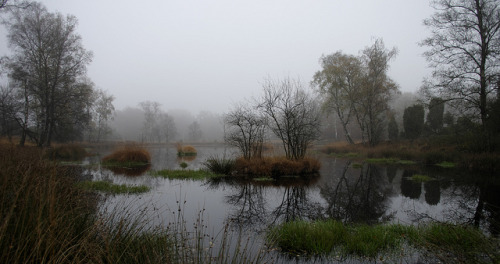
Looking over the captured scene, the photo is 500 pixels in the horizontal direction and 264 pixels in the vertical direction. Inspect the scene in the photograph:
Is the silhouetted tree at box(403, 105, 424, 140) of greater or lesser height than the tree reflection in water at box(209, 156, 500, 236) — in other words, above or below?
above

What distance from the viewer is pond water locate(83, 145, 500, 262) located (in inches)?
242

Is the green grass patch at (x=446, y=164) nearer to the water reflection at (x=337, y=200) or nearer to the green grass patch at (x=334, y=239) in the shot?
the water reflection at (x=337, y=200)

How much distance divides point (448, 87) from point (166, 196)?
786 inches

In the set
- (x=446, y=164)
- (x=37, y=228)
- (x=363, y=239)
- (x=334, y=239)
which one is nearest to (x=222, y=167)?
(x=334, y=239)

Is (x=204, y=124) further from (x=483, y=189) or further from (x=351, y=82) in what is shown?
(x=483, y=189)

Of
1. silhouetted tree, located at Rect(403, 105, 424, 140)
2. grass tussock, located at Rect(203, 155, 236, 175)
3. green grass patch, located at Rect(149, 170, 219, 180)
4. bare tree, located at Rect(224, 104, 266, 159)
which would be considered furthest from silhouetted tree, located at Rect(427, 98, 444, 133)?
green grass patch, located at Rect(149, 170, 219, 180)

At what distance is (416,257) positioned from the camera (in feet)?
13.9

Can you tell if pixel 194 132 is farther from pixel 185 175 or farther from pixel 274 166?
pixel 274 166

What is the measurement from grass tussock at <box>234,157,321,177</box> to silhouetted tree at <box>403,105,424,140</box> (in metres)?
20.8

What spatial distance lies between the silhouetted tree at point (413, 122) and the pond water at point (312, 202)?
61.5 feet

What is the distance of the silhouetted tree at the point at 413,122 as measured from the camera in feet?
95.5

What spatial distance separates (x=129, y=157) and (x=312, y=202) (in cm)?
1482

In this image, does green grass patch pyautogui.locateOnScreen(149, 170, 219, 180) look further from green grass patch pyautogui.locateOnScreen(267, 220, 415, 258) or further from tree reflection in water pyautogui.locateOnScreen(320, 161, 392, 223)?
green grass patch pyautogui.locateOnScreen(267, 220, 415, 258)

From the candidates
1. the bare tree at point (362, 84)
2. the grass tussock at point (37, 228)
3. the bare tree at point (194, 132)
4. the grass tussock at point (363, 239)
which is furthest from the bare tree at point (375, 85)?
the bare tree at point (194, 132)
